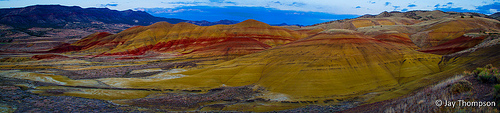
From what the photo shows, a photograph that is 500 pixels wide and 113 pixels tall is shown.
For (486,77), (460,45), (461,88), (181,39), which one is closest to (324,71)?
(486,77)

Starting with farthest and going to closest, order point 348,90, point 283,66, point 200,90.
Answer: point 283,66 → point 200,90 → point 348,90

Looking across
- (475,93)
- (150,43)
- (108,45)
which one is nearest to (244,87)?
(475,93)

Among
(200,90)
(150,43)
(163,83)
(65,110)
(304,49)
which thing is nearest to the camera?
(65,110)

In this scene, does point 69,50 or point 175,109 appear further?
point 69,50

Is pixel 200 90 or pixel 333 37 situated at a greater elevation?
pixel 333 37

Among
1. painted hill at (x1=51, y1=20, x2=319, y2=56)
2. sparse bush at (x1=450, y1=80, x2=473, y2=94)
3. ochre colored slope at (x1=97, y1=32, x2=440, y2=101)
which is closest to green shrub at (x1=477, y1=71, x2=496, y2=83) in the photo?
sparse bush at (x1=450, y1=80, x2=473, y2=94)

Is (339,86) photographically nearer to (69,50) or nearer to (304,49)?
(304,49)

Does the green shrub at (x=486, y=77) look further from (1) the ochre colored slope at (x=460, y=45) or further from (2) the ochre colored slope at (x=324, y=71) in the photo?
(1) the ochre colored slope at (x=460, y=45)

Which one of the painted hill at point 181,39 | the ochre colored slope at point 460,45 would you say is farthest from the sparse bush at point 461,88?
the painted hill at point 181,39
